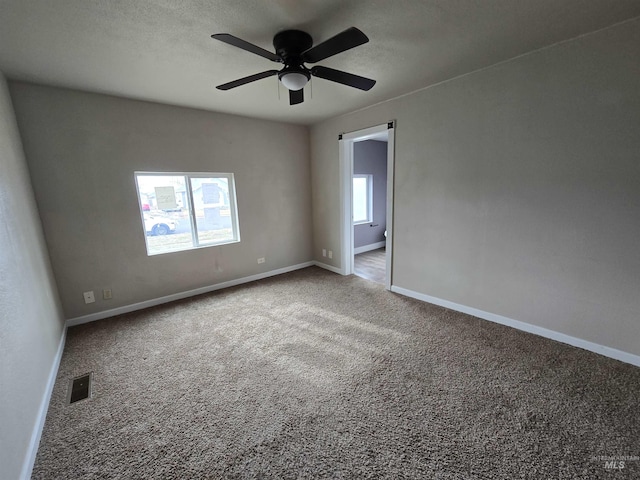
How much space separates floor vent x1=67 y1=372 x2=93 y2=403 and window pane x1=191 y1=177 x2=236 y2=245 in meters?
1.99

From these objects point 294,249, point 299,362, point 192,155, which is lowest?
point 299,362

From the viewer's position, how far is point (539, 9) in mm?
1658

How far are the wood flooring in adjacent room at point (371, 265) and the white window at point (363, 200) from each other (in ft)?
2.50

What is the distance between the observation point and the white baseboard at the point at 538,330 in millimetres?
2119

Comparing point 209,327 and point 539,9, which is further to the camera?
point 209,327

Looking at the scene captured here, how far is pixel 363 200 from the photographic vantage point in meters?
5.98

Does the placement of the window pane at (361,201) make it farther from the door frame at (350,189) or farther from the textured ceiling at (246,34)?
the textured ceiling at (246,34)

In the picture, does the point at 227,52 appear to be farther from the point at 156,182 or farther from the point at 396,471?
the point at 396,471

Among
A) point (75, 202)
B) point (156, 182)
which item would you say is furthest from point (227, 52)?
point (75, 202)

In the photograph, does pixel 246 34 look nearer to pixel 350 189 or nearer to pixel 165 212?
pixel 165 212

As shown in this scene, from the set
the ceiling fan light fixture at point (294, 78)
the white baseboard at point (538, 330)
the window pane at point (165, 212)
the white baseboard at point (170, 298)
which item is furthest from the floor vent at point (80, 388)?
the white baseboard at point (538, 330)

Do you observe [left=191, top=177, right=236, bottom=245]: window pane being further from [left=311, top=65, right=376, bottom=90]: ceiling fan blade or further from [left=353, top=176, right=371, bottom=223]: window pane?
[left=353, top=176, right=371, bottom=223]: window pane

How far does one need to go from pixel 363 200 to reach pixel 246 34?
4.42m

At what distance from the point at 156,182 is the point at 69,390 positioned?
7.67 feet
